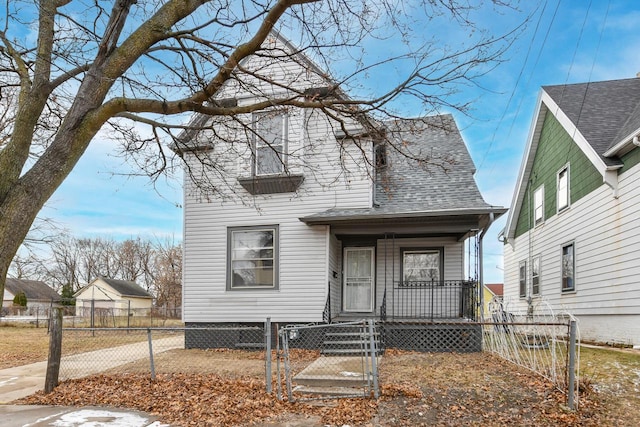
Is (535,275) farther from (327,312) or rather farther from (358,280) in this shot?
(327,312)

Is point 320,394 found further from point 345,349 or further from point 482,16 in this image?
point 482,16

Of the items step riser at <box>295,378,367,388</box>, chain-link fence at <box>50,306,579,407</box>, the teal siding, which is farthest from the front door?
the teal siding

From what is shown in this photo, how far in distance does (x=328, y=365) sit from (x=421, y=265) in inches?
181

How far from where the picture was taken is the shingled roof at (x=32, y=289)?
44875 millimetres

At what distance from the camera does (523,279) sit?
1683 cm

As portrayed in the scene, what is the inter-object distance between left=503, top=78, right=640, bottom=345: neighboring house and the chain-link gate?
600 cm

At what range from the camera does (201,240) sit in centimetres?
1194

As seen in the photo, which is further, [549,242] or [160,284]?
[160,284]

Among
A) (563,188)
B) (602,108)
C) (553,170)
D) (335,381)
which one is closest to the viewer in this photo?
(335,381)

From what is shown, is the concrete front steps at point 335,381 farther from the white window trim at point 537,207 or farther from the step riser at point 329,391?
the white window trim at point 537,207

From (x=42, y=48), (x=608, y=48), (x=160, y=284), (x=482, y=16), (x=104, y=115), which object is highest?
(x=608, y=48)

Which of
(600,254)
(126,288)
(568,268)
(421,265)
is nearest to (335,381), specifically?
(421,265)

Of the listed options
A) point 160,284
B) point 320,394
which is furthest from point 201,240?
point 160,284

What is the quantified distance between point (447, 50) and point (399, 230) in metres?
5.78
